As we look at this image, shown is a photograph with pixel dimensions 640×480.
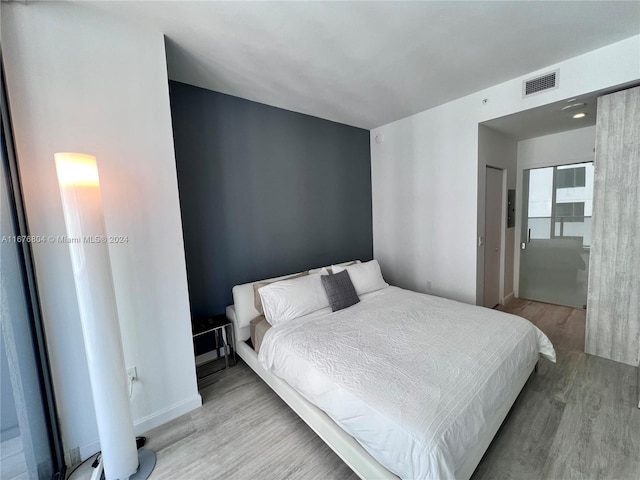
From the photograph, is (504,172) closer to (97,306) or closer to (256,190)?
(256,190)

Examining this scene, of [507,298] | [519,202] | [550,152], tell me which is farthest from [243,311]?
[550,152]

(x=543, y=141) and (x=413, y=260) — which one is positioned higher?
(x=543, y=141)

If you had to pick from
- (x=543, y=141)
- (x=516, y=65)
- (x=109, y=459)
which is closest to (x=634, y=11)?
(x=516, y=65)

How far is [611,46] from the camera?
2150 millimetres

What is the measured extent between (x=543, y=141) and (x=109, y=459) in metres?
5.64

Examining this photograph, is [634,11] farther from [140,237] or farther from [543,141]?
[140,237]

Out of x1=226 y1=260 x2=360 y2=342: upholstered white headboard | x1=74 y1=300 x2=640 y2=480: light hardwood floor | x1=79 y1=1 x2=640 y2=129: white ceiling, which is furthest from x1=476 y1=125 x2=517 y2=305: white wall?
x1=226 y1=260 x2=360 y2=342: upholstered white headboard

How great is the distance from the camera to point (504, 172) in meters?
3.72

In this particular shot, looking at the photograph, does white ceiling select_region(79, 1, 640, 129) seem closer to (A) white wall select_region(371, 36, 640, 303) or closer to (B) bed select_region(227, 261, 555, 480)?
(A) white wall select_region(371, 36, 640, 303)

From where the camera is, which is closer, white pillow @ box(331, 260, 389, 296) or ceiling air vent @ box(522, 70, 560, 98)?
ceiling air vent @ box(522, 70, 560, 98)

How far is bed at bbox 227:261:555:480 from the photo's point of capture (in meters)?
1.21

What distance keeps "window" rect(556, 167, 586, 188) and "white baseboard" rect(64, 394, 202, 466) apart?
5131mm

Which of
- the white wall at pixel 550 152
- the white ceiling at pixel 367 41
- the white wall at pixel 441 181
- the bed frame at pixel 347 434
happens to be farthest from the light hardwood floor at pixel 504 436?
the white ceiling at pixel 367 41

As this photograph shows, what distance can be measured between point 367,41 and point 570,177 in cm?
357
